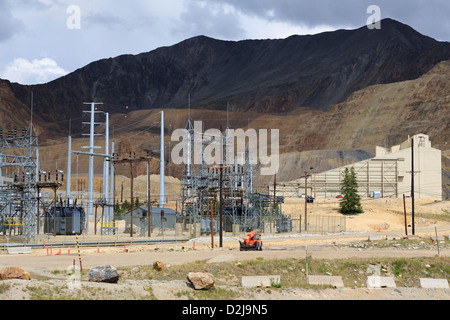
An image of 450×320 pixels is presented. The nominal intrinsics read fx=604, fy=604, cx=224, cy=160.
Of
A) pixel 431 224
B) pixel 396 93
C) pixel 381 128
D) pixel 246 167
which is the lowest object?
pixel 431 224

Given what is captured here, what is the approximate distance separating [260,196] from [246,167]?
7.05m

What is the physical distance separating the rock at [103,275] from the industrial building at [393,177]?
7980 centimetres

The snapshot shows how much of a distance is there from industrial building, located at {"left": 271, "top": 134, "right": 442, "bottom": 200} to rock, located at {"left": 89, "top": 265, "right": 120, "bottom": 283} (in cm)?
7980

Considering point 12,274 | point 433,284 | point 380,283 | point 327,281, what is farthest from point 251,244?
point 12,274

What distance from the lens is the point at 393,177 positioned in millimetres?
102812

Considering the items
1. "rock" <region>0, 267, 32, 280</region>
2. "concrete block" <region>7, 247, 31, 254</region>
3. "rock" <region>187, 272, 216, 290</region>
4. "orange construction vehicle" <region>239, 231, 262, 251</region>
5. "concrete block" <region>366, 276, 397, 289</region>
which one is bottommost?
"concrete block" <region>7, 247, 31, 254</region>

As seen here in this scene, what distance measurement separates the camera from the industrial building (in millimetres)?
99500

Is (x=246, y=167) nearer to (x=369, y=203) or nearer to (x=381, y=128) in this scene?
(x=369, y=203)

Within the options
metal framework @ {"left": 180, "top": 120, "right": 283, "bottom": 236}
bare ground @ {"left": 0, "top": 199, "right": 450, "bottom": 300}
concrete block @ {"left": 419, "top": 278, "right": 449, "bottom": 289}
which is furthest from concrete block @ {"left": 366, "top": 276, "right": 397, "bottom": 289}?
metal framework @ {"left": 180, "top": 120, "right": 283, "bottom": 236}

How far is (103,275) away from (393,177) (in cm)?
8719

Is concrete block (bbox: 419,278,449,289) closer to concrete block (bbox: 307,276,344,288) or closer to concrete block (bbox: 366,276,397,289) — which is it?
concrete block (bbox: 366,276,397,289)
